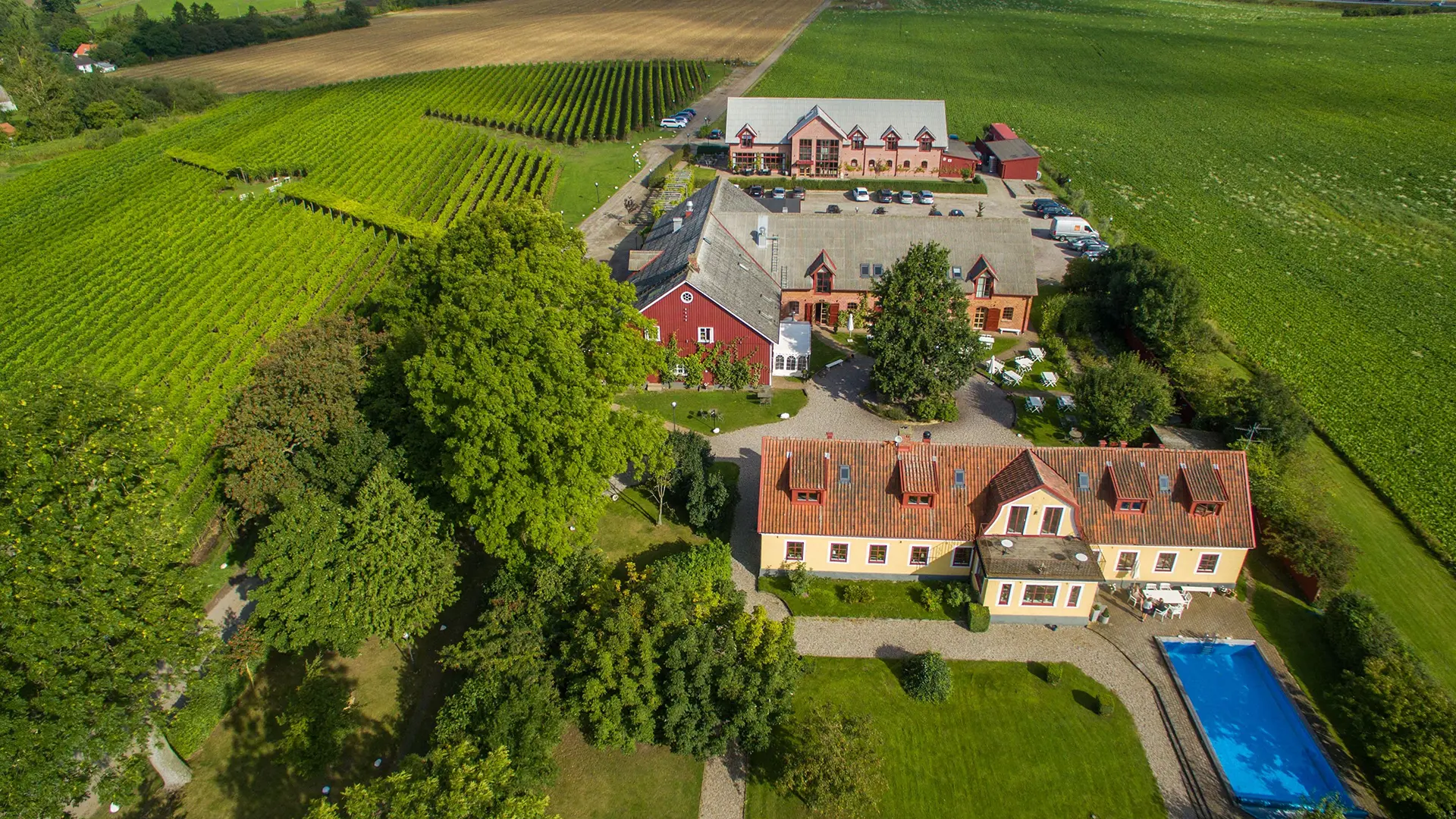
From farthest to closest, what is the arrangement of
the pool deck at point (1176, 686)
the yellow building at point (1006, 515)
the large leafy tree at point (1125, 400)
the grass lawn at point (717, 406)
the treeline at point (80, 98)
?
the treeline at point (80, 98) → the grass lawn at point (717, 406) → the large leafy tree at point (1125, 400) → the yellow building at point (1006, 515) → the pool deck at point (1176, 686)

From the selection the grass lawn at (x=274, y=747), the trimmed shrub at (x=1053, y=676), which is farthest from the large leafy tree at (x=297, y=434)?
the trimmed shrub at (x=1053, y=676)

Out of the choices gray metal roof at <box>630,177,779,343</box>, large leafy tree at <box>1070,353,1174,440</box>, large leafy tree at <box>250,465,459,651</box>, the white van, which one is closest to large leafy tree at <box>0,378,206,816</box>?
large leafy tree at <box>250,465,459,651</box>

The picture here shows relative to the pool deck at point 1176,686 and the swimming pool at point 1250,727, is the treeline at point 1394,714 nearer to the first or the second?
the pool deck at point 1176,686

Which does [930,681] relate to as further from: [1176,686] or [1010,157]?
[1010,157]

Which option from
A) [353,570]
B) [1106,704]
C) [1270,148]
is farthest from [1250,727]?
[1270,148]

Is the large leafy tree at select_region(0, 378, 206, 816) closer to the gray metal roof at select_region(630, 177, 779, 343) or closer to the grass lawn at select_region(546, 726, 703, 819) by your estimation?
the grass lawn at select_region(546, 726, 703, 819)

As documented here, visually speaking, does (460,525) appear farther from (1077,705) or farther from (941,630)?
(1077,705)
